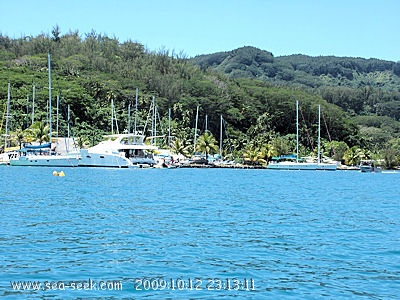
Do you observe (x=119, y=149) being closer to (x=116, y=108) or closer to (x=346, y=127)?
(x=116, y=108)

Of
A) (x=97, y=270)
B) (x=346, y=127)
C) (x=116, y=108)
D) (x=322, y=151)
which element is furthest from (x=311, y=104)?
(x=97, y=270)

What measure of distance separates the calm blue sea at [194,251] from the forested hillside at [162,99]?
59.8 meters

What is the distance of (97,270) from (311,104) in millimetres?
119181

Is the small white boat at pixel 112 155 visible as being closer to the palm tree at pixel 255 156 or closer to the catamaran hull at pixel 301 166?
the catamaran hull at pixel 301 166

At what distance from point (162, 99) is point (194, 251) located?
3776 inches

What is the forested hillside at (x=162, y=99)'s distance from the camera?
95688mm

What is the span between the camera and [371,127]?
6093 inches

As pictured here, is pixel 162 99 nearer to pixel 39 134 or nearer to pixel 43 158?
pixel 39 134

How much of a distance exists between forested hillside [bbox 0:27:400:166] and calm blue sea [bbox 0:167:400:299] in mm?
59777

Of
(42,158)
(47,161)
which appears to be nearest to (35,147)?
(42,158)

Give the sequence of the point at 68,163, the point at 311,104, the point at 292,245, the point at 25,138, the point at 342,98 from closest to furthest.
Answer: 1. the point at 292,245
2. the point at 68,163
3. the point at 25,138
4. the point at 311,104
5. the point at 342,98

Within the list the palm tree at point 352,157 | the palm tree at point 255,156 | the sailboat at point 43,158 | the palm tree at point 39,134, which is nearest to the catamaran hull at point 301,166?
the palm tree at point 255,156

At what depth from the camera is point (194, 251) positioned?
50.0 feet

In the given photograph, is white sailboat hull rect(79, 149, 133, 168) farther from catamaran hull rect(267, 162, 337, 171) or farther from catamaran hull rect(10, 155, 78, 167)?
catamaran hull rect(267, 162, 337, 171)
